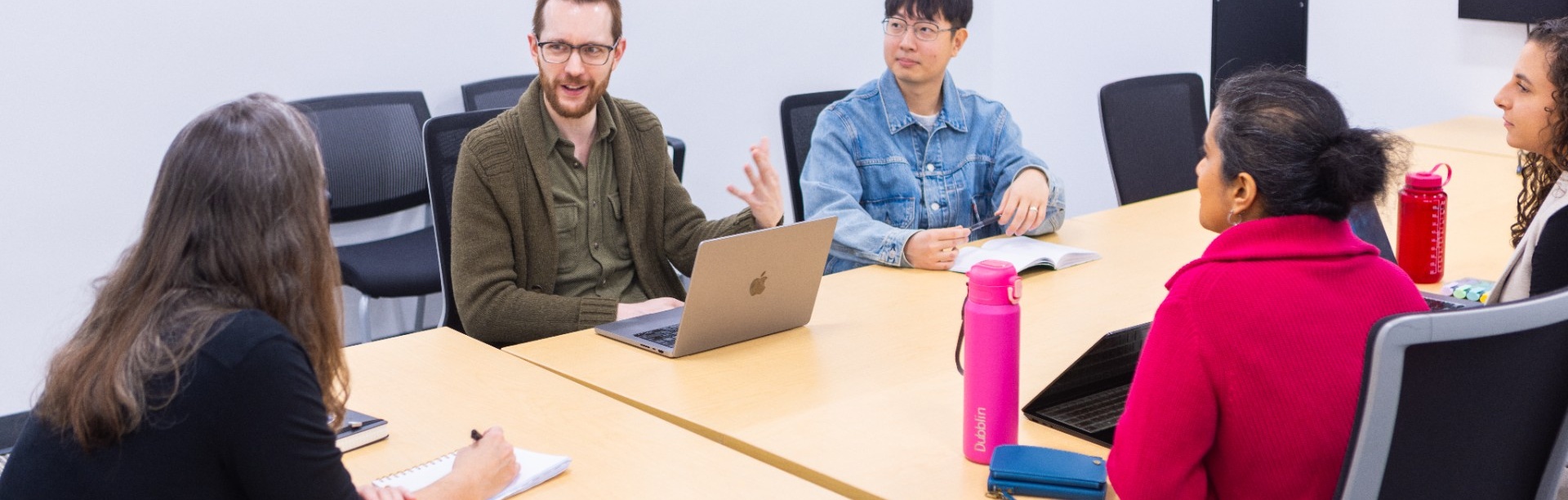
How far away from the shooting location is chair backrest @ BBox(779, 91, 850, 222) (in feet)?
9.65

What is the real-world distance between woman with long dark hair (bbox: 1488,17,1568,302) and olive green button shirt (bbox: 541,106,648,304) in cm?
143

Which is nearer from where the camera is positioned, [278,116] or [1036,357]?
[278,116]

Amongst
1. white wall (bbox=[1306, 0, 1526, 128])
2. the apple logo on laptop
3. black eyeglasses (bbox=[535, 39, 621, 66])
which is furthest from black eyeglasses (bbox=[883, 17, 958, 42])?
Answer: white wall (bbox=[1306, 0, 1526, 128])

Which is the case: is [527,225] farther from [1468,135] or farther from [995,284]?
[1468,135]

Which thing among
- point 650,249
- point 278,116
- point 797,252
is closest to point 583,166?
point 650,249

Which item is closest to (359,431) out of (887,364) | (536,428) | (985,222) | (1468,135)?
(536,428)

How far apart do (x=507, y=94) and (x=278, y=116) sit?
2.44 meters

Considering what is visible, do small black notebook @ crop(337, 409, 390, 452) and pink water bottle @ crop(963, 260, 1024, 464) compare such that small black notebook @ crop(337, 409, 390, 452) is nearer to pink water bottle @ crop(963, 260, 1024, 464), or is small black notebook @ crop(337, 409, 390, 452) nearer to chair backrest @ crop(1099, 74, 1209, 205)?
pink water bottle @ crop(963, 260, 1024, 464)

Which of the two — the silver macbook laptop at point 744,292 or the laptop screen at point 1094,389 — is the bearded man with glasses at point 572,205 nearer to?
the silver macbook laptop at point 744,292

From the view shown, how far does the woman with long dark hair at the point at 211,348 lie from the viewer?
109cm

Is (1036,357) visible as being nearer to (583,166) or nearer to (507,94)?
(583,166)

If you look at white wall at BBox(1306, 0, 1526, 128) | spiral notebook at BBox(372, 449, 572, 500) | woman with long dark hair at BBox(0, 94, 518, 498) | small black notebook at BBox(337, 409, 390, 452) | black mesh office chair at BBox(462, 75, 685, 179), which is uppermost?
woman with long dark hair at BBox(0, 94, 518, 498)

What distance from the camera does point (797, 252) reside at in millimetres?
1859

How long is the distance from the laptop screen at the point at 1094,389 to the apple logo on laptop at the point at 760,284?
44 cm
